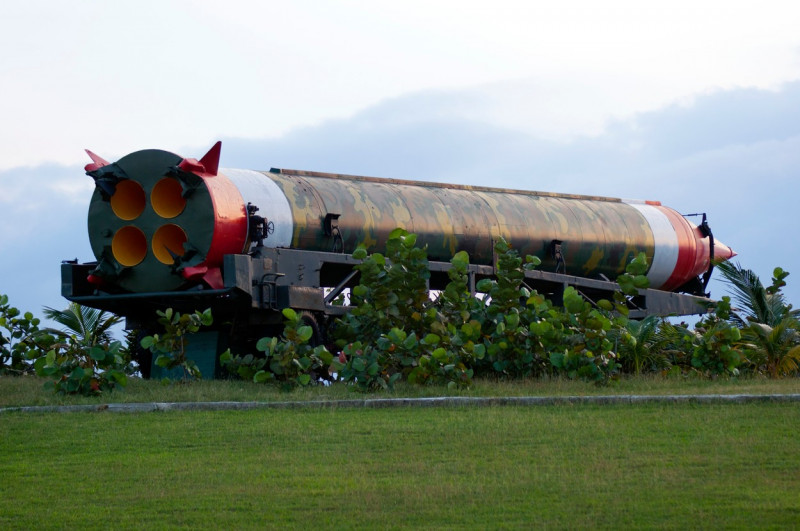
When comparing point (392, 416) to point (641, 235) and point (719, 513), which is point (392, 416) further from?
point (641, 235)

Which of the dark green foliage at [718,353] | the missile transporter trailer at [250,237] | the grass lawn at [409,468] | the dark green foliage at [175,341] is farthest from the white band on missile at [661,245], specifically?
the grass lawn at [409,468]

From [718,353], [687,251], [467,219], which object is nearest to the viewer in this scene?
[718,353]

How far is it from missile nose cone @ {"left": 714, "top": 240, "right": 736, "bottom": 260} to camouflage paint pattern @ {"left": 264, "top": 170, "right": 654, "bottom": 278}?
237 centimetres

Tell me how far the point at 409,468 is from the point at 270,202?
24.6ft

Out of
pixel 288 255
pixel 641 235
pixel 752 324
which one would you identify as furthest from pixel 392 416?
pixel 641 235

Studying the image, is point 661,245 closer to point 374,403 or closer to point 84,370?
point 374,403

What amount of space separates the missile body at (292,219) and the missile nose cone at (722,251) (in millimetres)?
3066

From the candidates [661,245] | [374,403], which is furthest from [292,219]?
[661,245]

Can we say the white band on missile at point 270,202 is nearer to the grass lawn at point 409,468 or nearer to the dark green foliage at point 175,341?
the dark green foliage at point 175,341

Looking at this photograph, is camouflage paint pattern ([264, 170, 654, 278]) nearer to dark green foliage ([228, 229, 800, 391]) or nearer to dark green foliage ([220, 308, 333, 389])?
dark green foliage ([228, 229, 800, 391])

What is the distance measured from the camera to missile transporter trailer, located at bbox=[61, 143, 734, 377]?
14547mm

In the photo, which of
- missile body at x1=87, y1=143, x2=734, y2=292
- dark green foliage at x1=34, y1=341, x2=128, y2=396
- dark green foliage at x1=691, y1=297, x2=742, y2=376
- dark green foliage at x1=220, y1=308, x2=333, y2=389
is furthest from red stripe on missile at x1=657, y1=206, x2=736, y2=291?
dark green foliage at x1=34, y1=341, x2=128, y2=396

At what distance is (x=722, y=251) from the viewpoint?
22.0m

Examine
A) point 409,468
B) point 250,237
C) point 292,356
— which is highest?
point 250,237
